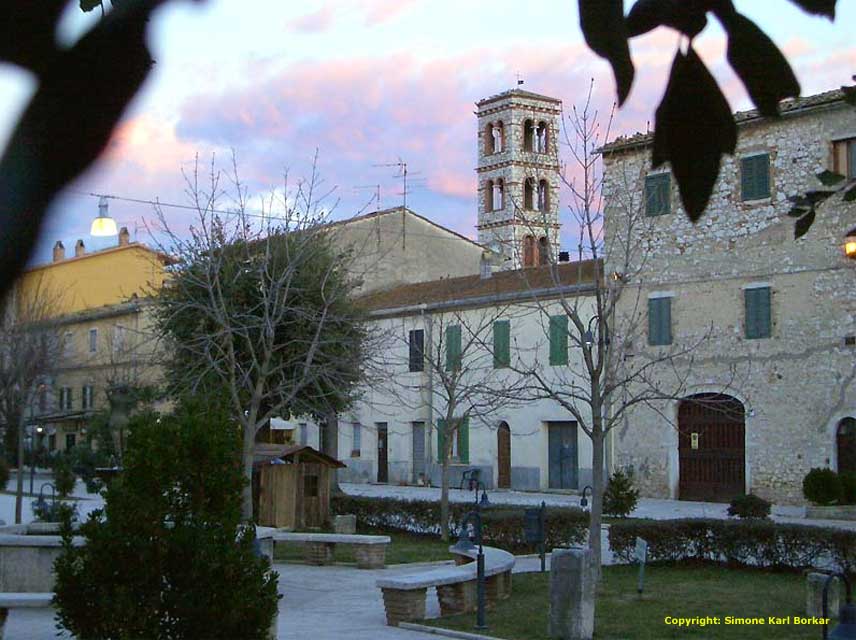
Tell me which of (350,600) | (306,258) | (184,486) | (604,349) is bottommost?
(350,600)

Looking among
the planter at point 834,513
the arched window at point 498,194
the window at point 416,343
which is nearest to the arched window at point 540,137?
the arched window at point 498,194

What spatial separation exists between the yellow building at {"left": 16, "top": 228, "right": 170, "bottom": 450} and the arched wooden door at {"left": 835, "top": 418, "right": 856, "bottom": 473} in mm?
14971

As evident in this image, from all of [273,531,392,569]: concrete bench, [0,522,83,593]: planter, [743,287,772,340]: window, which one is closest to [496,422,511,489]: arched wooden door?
[743,287,772,340]: window

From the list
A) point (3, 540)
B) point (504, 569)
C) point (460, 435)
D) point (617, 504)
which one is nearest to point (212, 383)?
point (617, 504)

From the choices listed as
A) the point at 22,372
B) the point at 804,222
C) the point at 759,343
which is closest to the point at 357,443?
the point at 759,343

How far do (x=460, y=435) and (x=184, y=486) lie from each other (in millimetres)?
29917

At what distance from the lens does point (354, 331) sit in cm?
2478

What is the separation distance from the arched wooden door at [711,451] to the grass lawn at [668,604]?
13657mm

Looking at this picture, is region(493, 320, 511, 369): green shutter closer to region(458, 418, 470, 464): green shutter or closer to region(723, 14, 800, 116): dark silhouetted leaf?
region(458, 418, 470, 464): green shutter

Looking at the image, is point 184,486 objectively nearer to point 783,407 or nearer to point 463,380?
point 783,407

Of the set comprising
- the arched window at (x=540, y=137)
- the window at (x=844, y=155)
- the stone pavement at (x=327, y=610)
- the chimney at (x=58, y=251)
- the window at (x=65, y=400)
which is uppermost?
the arched window at (x=540, y=137)

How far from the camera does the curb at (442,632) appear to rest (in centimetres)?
1109

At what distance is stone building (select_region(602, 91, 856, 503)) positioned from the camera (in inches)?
1115

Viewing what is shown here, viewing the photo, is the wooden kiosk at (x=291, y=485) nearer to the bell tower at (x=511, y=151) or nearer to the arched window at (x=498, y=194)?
the bell tower at (x=511, y=151)
